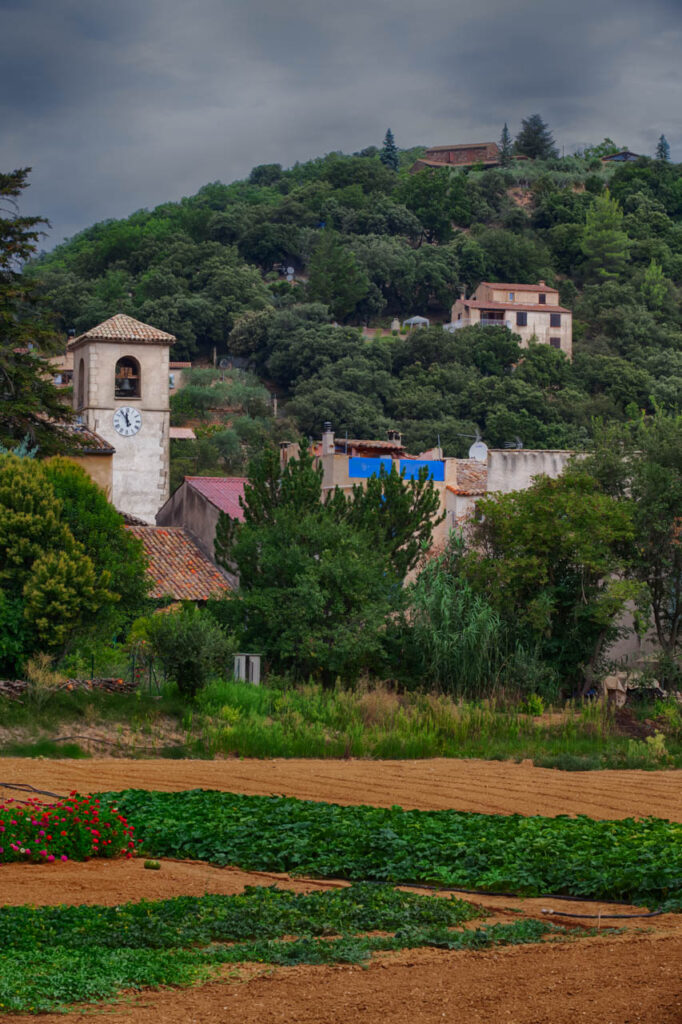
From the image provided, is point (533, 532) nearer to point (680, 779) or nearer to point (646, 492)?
point (646, 492)

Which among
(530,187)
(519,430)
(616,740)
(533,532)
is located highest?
(530,187)

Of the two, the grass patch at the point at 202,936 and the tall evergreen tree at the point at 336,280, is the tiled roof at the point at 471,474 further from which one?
the tall evergreen tree at the point at 336,280

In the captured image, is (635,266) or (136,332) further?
(635,266)

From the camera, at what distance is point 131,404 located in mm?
49844

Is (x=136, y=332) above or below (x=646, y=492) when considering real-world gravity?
above

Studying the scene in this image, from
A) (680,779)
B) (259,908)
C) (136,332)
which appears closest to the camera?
(259,908)

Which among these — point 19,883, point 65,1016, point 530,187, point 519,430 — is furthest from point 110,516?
point 530,187

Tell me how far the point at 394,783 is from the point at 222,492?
912 inches

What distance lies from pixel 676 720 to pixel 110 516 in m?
11.5

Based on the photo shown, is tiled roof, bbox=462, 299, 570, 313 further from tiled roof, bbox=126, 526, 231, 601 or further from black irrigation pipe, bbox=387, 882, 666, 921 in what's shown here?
black irrigation pipe, bbox=387, 882, 666, 921

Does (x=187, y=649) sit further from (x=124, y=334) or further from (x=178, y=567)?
(x=124, y=334)

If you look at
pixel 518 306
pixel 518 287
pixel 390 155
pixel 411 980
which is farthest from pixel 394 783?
pixel 390 155

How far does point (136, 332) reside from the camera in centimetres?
4894

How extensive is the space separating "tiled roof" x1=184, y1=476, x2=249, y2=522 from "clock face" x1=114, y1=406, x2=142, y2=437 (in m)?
8.34
